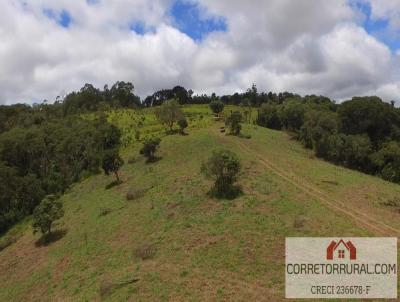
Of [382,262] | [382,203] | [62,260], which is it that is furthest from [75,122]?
[382,262]

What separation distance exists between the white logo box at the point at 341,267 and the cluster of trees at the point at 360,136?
36.4 meters

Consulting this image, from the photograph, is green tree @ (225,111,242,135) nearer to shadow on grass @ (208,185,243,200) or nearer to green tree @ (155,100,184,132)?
green tree @ (155,100,184,132)

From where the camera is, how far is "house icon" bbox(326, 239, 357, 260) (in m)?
29.3

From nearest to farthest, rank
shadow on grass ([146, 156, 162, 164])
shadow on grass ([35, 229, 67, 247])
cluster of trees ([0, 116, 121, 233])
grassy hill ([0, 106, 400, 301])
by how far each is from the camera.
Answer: grassy hill ([0, 106, 400, 301]), shadow on grass ([35, 229, 67, 247]), shadow on grass ([146, 156, 162, 164]), cluster of trees ([0, 116, 121, 233])

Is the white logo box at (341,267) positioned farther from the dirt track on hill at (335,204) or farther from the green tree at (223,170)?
the green tree at (223,170)

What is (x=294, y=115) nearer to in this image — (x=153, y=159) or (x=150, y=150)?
(x=153, y=159)

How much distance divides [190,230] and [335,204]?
14718 mm

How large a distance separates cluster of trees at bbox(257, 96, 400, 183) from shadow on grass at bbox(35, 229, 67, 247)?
4284 centimetres

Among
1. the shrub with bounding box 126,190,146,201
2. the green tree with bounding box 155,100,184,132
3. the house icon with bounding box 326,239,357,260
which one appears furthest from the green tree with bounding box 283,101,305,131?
the house icon with bounding box 326,239,357,260

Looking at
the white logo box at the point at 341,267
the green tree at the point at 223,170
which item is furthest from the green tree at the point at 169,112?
the white logo box at the point at 341,267

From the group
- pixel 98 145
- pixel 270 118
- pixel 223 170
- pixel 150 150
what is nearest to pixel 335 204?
pixel 223 170

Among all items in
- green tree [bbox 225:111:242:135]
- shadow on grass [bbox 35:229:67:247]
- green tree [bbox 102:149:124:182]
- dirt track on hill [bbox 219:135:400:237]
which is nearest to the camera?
dirt track on hill [bbox 219:135:400:237]

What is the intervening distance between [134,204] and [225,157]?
42.2ft

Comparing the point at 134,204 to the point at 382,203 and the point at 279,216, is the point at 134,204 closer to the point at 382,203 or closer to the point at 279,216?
the point at 279,216
